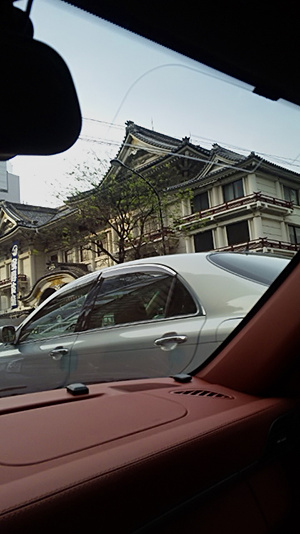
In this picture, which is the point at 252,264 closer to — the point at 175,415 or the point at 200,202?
the point at 200,202

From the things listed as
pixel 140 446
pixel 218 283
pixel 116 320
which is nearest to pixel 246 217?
pixel 218 283

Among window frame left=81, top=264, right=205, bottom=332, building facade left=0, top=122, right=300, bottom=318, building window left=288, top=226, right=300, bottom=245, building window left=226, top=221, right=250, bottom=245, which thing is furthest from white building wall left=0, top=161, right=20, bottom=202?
building window left=288, top=226, right=300, bottom=245

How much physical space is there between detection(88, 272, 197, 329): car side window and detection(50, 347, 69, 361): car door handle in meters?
0.20

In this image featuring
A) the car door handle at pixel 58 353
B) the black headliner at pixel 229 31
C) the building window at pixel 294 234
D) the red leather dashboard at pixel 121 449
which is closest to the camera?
the red leather dashboard at pixel 121 449

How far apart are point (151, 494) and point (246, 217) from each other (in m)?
1.56

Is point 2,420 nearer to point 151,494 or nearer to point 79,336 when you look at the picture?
point 151,494

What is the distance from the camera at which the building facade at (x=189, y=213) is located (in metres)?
2.36

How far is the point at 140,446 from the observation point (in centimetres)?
135

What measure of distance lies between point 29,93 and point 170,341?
4.79 feet

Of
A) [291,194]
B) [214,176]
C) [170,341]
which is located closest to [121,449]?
[170,341]

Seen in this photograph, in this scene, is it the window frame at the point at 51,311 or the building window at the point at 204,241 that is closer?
the building window at the point at 204,241

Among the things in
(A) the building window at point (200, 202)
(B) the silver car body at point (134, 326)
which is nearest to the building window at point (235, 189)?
(A) the building window at point (200, 202)

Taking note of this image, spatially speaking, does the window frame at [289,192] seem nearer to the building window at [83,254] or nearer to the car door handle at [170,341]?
the car door handle at [170,341]

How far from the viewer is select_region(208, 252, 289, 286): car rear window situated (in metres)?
2.22
